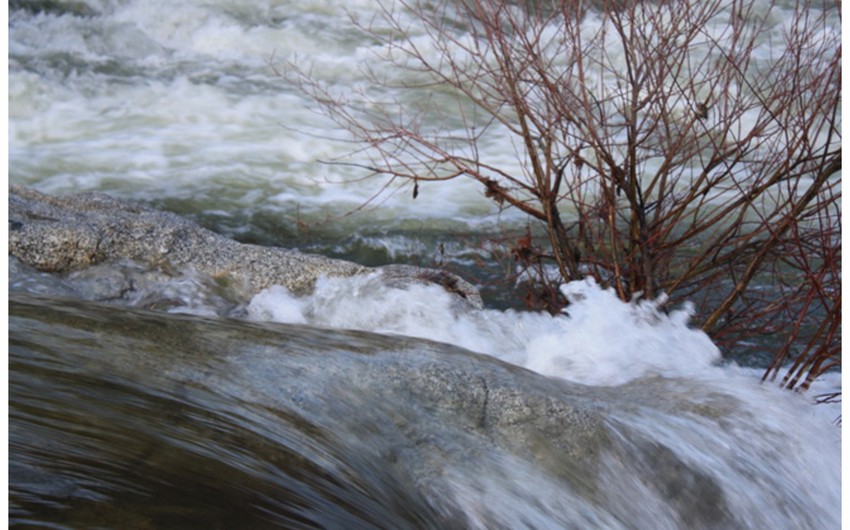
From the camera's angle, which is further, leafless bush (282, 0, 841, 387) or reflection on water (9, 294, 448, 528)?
leafless bush (282, 0, 841, 387)

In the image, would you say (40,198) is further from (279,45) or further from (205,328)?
(279,45)

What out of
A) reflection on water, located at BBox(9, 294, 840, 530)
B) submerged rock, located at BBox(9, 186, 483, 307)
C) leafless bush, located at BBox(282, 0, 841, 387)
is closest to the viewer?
reflection on water, located at BBox(9, 294, 840, 530)

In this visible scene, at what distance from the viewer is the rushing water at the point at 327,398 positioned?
156 cm

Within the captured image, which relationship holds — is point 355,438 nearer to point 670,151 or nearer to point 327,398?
point 327,398

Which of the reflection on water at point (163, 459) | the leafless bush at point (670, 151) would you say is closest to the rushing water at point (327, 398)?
the reflection on water at point (163, 459)

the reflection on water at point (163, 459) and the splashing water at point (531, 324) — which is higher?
the reflection on water at point (163, 459)

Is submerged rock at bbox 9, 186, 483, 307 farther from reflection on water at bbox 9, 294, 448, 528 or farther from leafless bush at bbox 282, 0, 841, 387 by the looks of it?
reflection on water at bbox 9, 294, 448, 528

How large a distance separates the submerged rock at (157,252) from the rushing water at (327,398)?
3.4 inches

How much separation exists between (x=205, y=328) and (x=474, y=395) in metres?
0.59

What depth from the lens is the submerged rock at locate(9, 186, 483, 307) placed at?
3.53m

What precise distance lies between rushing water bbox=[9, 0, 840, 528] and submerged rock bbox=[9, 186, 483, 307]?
85mm

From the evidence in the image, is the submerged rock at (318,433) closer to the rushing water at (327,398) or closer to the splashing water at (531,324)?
the rushing water at (327,398)

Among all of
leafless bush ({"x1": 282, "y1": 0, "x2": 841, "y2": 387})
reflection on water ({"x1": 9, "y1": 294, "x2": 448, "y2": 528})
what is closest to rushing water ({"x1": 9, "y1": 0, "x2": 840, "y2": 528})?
reflection on water ({"x1": 9, "y1": 294, "x2": 448, "y2": 528})

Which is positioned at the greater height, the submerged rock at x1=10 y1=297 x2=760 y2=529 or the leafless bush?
the leafless bush
